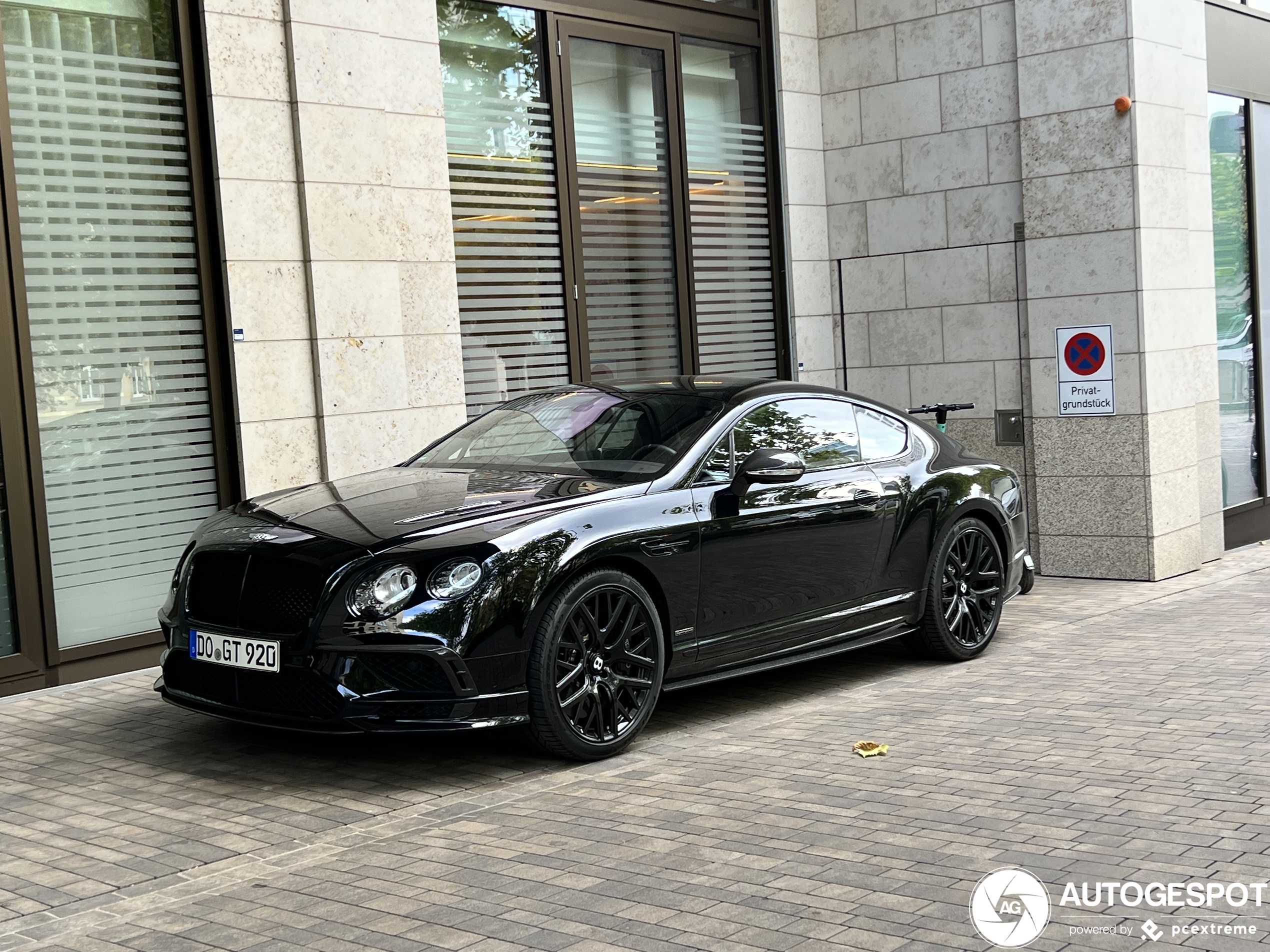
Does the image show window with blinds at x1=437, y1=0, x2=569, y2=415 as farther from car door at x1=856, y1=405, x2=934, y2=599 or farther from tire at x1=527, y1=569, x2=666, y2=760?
tire at x1=527, y1=569, x2=666, y2=760

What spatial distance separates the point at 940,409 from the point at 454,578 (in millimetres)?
6149

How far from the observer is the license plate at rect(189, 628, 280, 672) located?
5676mm

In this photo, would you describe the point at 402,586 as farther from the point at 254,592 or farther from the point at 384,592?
the point at 254,592

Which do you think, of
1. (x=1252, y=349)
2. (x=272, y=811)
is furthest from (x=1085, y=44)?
(x=272, y=811)

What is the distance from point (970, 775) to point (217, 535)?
11.0ft

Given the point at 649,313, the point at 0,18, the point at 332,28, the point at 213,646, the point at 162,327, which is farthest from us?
the point at 649,313

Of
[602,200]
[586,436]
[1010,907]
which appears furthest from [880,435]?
[602,200]

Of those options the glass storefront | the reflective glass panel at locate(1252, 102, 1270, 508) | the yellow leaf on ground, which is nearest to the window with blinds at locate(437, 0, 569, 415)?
the glass storefront

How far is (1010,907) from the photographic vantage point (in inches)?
162

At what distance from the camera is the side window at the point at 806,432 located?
7.01 m

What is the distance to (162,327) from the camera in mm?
8609

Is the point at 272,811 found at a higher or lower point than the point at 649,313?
lower

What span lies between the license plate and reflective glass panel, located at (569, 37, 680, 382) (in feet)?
18.6

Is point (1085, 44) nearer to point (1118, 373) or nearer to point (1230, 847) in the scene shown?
point (1118, 373)
